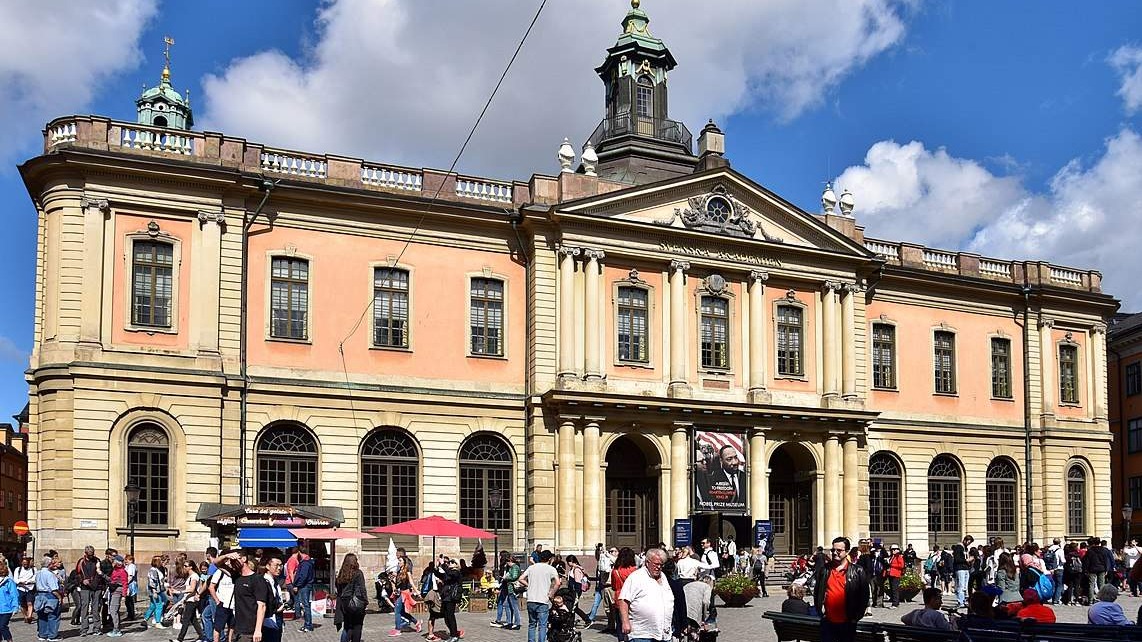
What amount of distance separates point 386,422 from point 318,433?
2048 millimetres

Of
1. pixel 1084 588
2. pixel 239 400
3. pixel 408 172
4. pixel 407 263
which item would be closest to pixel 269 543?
pixel 239 400

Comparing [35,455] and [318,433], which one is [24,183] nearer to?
[35,455]

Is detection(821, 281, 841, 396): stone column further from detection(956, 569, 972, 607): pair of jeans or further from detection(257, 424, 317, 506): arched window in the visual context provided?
detection(257, 424, 317, 506): arched window

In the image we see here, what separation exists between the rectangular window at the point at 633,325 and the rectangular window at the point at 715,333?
2.07 m

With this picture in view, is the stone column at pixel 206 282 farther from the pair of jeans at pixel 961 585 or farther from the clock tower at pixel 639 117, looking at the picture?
the pair of jeans at pixel 961 585

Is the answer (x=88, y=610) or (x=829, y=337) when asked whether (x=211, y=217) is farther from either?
(x=829, y=337)

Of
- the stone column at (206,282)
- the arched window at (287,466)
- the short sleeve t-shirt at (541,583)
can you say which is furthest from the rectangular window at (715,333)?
the short sleeve t-shirt at (541,583)

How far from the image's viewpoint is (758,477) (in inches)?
1566

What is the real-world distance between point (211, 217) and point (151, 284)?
2.45 m

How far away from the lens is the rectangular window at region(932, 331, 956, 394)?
45812mm

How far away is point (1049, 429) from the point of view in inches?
1858

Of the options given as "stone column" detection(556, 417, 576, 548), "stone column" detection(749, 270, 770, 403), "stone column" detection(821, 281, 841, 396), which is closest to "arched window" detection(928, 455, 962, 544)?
"stone column" detection(821, 281, 841, 396)

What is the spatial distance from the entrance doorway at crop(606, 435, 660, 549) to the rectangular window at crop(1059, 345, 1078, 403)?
18769 millimetres

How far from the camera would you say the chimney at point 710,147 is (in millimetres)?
42156
